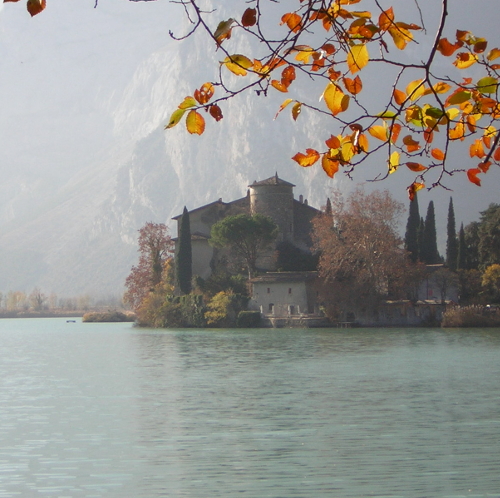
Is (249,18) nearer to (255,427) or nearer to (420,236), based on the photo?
(255,427)

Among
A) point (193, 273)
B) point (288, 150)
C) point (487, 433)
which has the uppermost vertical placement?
point (288, 150)

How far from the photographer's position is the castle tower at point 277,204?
199ft

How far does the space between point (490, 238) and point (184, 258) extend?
19253 mm

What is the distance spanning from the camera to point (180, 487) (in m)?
9.98

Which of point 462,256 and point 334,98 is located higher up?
point 462,256

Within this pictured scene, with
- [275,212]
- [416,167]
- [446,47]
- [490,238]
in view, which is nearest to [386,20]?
[446,47]

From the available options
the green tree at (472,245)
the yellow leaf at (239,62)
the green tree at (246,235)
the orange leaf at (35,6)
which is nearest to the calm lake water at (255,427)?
the yellow leaf at (239,62)

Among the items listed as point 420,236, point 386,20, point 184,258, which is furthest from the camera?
point 420,236

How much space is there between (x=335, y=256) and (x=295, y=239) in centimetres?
1159

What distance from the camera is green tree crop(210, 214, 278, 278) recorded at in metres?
55.1

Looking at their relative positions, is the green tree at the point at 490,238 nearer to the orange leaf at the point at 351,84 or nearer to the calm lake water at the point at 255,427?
the calm lake water at the point at 255,427

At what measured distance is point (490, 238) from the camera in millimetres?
49031

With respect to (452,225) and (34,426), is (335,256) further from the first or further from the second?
(34,426)

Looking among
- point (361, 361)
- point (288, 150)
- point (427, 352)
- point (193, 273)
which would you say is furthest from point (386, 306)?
point (288, 150)
